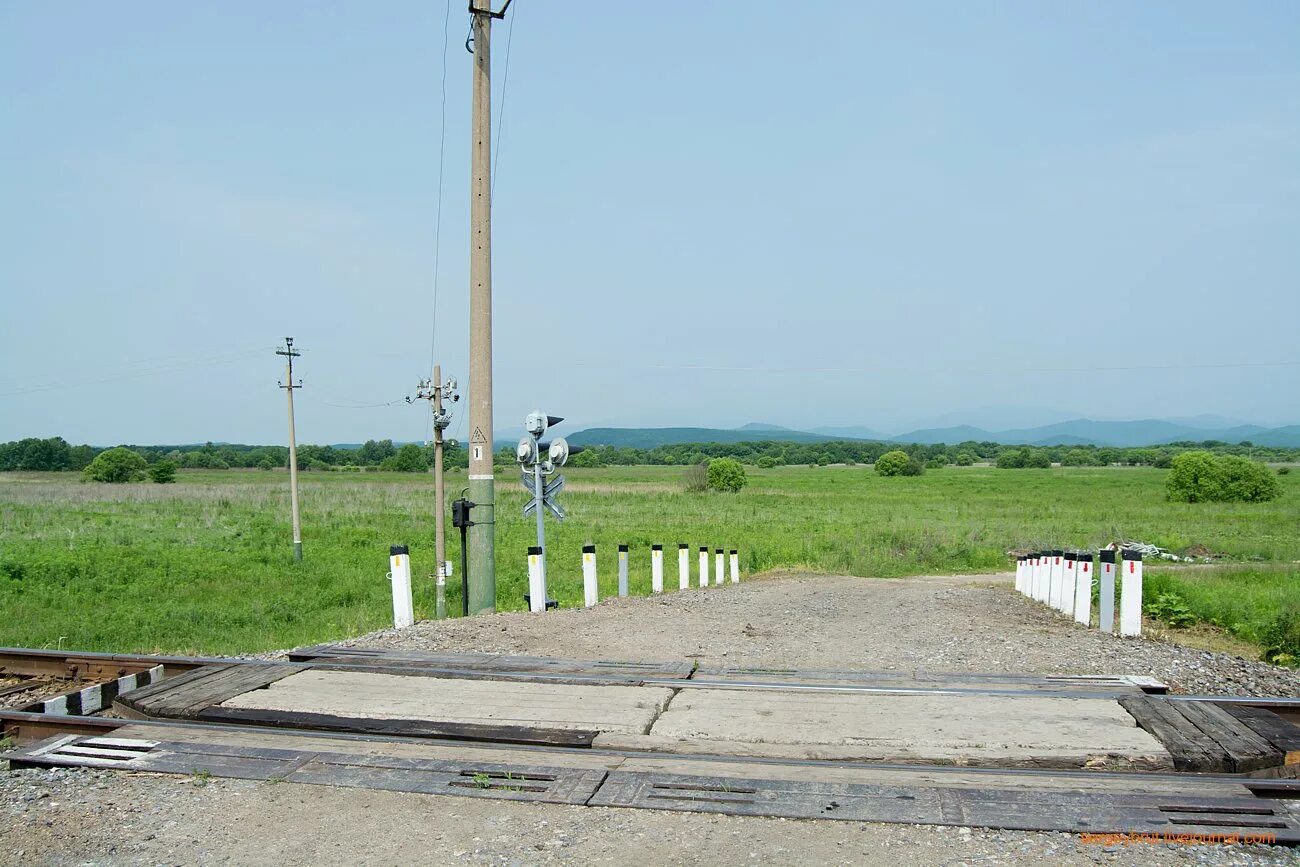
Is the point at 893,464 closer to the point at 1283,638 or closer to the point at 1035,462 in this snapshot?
the point at 1035,462

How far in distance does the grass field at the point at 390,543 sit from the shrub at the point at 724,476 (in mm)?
6199

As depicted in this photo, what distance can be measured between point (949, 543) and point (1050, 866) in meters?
25.3

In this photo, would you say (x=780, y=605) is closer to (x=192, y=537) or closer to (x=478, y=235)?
(x=478, y=235)

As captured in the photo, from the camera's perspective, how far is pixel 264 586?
1961 cm

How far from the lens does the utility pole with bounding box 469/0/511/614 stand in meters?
11.6

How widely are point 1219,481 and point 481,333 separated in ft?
183

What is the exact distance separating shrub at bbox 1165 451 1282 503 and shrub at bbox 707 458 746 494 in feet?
89.4

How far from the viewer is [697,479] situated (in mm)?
66375

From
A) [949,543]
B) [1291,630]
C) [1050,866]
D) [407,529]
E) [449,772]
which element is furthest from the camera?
[407,529]

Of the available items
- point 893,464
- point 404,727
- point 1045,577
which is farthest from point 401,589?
point 893,464

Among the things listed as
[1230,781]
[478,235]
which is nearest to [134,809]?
[1230,781]

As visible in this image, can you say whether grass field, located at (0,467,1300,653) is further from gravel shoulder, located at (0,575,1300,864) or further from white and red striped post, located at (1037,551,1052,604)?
gravel shoulder, located at (0,575,1300,864)

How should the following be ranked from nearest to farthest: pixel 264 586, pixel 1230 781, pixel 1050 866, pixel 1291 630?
pixel 1050 866 → pixel 1230 781 → pixel 1291 630 → pixel 264 586

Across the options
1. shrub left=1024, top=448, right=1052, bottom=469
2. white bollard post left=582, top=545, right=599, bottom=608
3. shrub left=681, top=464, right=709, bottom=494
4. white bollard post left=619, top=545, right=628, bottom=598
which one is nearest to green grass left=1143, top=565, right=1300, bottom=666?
white bollard post left=619, top=545, right=628, bottom=598
